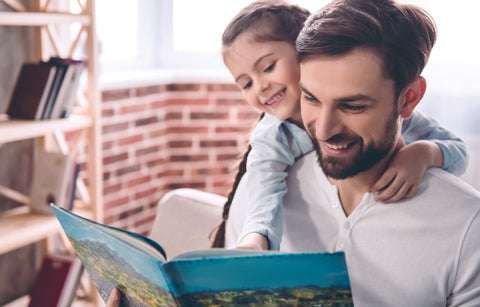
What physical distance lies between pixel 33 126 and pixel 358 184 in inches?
53.5

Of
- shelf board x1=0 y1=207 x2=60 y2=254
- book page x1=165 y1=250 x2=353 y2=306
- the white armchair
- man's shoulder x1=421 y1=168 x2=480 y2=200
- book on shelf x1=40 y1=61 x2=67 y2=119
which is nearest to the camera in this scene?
book page x1=165 y1=250 x2=353 y2=306

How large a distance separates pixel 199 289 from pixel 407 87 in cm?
55

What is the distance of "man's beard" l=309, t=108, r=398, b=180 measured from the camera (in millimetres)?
1003

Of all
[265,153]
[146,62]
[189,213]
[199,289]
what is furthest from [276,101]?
[146,62]

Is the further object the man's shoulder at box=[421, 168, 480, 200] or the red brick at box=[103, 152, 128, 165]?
the red brick at box=[103, 152, 128, 165]

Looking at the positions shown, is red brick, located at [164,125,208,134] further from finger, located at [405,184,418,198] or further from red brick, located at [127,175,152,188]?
finger, located at [405,184,418,198]

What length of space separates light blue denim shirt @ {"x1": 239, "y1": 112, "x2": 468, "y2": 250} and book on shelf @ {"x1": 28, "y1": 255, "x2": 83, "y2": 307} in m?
1.19

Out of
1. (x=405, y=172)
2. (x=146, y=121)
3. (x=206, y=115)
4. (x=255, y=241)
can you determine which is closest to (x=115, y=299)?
(x=255, y=241)

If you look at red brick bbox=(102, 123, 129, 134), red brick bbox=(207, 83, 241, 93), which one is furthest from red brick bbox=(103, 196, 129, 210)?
red brick bbox=(207, 83, 241, 93)

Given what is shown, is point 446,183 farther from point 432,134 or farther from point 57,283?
point 57,283

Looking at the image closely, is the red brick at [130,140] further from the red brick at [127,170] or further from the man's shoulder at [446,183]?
the man's shoulder at [446,183]

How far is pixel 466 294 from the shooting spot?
0.98 m

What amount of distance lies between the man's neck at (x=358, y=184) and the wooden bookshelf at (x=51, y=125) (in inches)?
50.9

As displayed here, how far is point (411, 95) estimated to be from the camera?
1.01m
